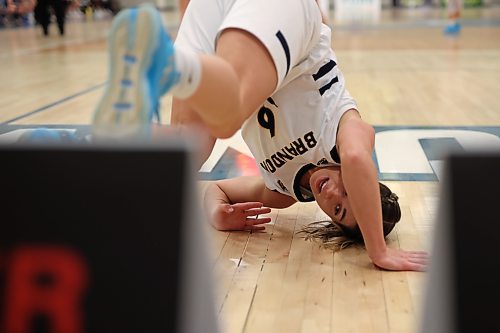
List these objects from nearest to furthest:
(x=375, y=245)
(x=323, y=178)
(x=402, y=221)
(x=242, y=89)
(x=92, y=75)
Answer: (x=242, y=89)
(x=375, y=245)
(x=323, y=178)
(x=402, y=221)
(x=92, y=75)

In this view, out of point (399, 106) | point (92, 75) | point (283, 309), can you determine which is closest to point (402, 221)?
point (283, 309)

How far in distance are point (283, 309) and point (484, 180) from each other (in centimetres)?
93

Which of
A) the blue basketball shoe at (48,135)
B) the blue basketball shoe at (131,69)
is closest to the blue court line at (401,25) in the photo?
the blue basketball shoe at (48,135)

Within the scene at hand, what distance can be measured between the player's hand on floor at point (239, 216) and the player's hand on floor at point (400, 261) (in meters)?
0.47

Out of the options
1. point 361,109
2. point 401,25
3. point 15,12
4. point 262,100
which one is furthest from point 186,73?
point 15,12

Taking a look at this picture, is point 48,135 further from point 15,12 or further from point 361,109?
point 15,12

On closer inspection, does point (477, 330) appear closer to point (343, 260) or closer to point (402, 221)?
point (343, 260)

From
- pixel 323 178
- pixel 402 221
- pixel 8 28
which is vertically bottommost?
pixel 8 28

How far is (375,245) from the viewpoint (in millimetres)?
1898

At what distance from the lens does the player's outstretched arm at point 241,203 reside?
7.38 ft

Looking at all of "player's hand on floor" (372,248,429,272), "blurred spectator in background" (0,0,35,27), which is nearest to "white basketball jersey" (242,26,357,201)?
"player's hand on floor" (372,248,429,272)

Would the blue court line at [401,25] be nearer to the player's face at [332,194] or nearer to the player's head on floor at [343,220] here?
the player's head on floor at [343,220]

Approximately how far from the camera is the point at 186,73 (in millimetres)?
1311

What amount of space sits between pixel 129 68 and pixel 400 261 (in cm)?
101
